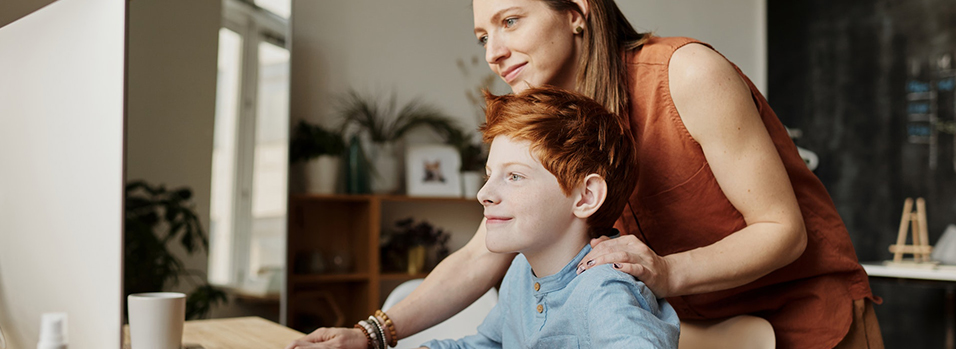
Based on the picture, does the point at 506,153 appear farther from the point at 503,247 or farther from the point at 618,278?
the point at 618,278

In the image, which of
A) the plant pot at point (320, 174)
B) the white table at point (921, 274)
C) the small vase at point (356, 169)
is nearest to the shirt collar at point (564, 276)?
the white table at point (921, 274)

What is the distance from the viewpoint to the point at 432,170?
4285 millimetres

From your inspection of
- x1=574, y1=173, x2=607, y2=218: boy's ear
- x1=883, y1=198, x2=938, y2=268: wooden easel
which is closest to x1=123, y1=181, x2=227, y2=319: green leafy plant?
x1=574, y1=173, x2=607, y2=218: boy's ear

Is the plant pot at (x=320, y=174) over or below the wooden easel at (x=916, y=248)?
over

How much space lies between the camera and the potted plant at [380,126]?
4.14 metres

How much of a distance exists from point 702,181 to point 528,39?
329 mm

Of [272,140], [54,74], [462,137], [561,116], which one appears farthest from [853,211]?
[54,74]

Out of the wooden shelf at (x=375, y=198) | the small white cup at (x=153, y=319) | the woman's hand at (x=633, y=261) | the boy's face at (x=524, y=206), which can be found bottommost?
the small white cup at (x=153, y=319)

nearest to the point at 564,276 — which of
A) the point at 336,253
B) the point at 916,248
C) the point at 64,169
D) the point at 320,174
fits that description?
the point at 64,169

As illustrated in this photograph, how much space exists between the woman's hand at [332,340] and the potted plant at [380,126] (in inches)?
120

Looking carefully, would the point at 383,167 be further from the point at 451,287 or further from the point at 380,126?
the point at 451,287

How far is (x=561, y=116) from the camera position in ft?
3.04

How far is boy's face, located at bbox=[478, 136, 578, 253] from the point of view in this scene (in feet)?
2.91

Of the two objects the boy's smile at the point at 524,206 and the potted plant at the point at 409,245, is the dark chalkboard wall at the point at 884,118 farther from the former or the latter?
the boy's smile at the point at 524,206
